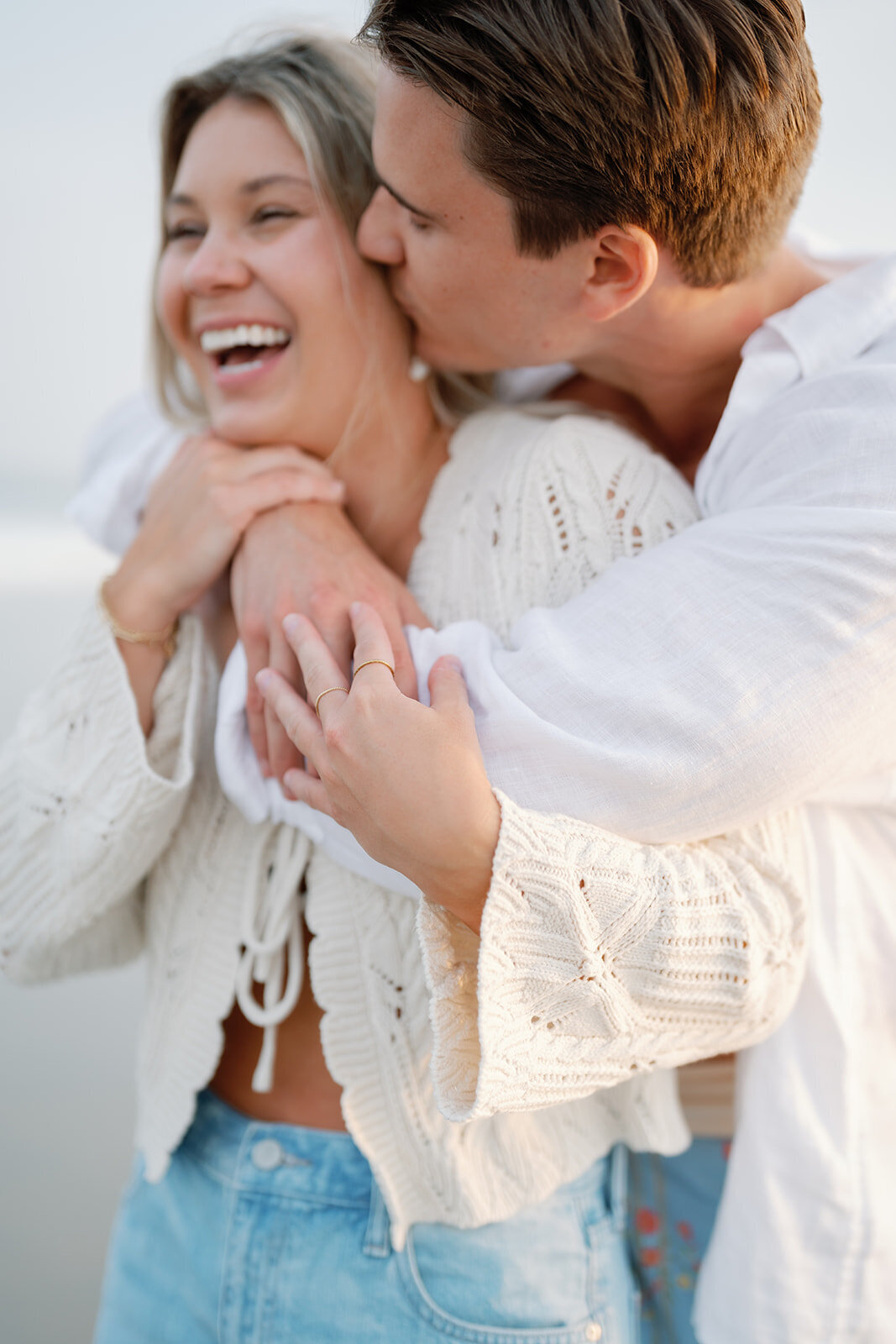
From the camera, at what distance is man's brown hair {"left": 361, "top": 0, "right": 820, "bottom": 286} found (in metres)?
0.77

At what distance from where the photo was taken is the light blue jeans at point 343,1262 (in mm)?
939

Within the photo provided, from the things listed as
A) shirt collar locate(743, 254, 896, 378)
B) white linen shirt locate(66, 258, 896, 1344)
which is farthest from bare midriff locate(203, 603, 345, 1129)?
shirt collar locate(743, 254, 896, 378)

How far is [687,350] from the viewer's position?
1047 millimetres

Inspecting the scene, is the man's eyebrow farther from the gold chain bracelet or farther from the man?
the gold chain bracelet

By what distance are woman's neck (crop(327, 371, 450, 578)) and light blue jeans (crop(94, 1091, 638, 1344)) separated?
2.26ft

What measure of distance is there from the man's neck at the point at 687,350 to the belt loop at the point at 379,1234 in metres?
0.88

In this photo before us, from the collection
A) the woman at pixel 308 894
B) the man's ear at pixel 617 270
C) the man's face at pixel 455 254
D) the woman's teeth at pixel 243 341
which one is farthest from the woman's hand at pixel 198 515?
the man's ear at pixel 617 270

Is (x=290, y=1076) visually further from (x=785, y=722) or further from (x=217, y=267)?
(x=217, y=267)

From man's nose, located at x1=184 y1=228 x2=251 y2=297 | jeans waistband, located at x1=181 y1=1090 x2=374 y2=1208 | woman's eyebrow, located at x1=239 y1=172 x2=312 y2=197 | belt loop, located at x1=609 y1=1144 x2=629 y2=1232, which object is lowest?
belt loop, located at x1=609 y1=1144 x2=629 y2=1232

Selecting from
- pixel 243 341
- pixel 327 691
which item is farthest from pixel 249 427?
pixel 327 691

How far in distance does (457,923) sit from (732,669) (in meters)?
0.29

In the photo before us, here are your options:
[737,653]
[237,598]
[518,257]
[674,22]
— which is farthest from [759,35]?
[237,598]

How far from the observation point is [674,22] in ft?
2.53

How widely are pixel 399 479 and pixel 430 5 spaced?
516mm
